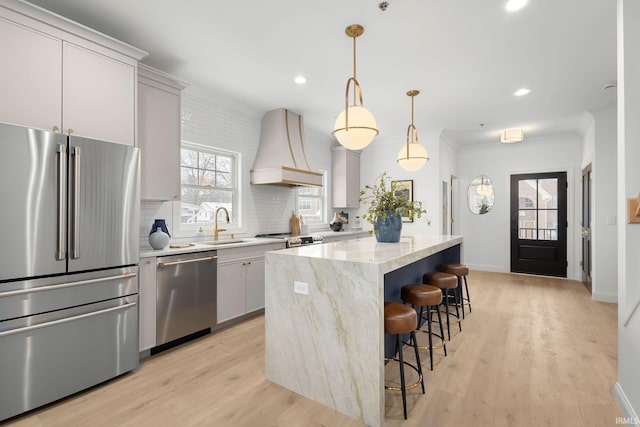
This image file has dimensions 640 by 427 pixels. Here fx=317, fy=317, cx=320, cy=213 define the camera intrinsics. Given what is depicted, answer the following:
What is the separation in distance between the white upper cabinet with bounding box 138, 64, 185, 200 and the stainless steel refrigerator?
0.55 m

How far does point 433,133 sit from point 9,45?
5469 millimetres

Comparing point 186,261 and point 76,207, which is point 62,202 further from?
point 186,261

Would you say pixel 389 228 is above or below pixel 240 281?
above

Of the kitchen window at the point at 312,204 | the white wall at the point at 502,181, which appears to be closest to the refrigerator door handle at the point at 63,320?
the kitchen window at the point at 312,204

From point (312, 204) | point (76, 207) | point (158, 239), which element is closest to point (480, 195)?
point (312, 204)

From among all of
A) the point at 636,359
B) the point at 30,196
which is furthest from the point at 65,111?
the point at 636,359

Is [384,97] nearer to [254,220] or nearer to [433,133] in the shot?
[433,133]

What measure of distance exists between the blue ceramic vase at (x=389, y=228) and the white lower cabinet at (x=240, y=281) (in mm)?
1554

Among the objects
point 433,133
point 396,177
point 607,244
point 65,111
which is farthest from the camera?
point 396,177

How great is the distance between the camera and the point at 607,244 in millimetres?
4555

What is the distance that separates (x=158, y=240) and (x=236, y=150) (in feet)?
5.86

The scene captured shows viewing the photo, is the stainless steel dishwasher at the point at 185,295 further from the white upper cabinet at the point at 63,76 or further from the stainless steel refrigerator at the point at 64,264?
the white upper cabinet at the point at 63,76

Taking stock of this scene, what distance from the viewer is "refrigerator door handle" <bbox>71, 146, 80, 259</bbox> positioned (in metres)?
2.15

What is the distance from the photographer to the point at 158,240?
3027 millimetres
